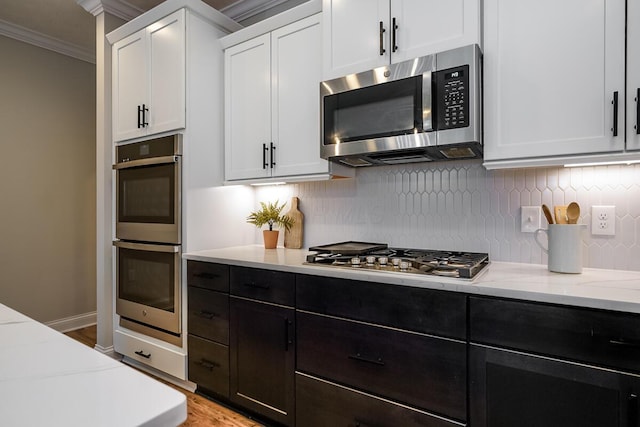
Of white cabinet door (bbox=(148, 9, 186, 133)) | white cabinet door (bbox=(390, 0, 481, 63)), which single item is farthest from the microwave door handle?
white cabinet door (bbox=(148, 9, 186, 133))

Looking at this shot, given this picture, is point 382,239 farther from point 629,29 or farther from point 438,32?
point 629,29

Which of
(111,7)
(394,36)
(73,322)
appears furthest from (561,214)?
(73,322)

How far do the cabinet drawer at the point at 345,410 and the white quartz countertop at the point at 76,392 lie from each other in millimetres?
1180

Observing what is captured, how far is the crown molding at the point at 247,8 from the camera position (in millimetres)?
2729

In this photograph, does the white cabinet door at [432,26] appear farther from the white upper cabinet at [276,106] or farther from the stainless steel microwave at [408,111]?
the white upper cabinet at [276,106]

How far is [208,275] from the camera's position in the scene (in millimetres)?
2180

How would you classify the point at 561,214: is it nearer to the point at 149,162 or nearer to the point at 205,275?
the point at 205,275

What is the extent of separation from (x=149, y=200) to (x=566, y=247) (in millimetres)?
2441

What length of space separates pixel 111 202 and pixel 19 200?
117 centimetres

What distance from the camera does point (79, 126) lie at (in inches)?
145

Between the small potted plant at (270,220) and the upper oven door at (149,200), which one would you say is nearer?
the upper oven door at (149,200)

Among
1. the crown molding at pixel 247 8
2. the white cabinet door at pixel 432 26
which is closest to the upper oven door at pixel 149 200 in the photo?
the crown molding at pixel 247 8

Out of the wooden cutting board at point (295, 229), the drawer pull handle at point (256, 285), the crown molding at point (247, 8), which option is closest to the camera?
the drawer pull handle at point (256, 285)

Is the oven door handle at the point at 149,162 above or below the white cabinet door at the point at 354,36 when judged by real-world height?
below
